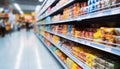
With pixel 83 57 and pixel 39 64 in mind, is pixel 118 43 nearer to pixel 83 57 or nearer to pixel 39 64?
pixel 83 57

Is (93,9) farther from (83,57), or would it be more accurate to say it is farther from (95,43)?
(83,57)

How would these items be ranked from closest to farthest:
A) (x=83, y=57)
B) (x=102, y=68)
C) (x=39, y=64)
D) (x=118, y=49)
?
1. (x=118, y=49)
2. (x=102, y=68)
3. (x=83, y=57)
4. (x=39, y=64)

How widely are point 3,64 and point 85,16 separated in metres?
3.15

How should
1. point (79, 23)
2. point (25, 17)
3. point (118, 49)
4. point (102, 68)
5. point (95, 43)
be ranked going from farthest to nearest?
point (25, 17) → point (79, 23) → point (95, 43) → point (102, 68) → point (118, 49)

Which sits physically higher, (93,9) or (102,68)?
(93,9)

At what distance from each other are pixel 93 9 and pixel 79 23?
138cm

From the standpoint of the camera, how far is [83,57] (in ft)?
8.25

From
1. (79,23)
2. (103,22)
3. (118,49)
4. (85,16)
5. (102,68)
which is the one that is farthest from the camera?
(79,23)

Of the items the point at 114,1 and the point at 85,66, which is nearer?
the point at 114,1

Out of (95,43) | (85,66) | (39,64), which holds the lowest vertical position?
(39,64)

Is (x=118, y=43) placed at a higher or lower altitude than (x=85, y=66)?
higher

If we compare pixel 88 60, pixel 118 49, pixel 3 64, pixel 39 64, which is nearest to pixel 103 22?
pixel 88 60

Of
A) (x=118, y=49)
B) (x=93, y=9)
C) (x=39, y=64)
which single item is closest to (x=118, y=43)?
(x=118, y=49)

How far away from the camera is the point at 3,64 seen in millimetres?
4609
